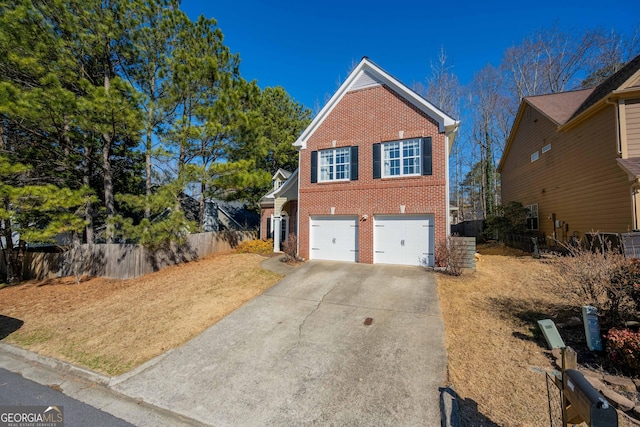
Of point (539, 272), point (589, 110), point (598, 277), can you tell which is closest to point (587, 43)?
point (589, 110)

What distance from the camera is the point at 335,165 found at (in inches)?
495

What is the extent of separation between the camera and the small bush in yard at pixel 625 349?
13.0 feet

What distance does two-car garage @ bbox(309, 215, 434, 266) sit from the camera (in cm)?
1078

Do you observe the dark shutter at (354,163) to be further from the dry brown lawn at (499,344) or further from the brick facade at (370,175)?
the dry brown lawn at (499,344)

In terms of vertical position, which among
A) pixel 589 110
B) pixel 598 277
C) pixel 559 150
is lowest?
pixel 598 277

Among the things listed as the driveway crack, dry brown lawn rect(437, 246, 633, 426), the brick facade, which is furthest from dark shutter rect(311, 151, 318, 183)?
dry brown lawn rect(437, 246, 633, 426)

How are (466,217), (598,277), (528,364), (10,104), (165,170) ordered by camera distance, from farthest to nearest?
(466,217) → (165,170) → (10,104) → (598,277) → (528,364)

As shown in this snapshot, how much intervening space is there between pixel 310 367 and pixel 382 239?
7400mm

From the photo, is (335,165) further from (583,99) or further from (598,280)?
(583,99)

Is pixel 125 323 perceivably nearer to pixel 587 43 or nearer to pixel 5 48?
pixel 5 48

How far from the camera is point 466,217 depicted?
137ft

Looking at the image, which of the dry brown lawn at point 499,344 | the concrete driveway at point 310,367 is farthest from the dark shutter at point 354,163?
the concrete driveway at point 310,367

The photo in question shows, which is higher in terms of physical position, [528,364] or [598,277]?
[598,277]

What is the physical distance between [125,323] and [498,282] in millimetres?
10958
